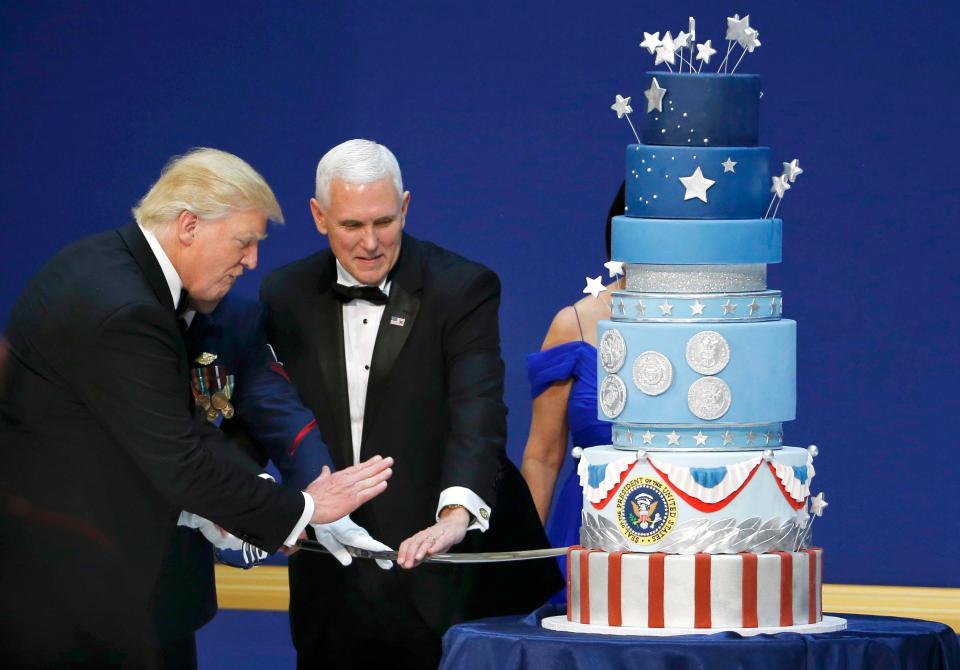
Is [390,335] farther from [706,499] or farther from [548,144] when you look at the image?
[548,144]

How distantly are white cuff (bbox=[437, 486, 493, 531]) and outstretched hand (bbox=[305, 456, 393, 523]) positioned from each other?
0.65 ft

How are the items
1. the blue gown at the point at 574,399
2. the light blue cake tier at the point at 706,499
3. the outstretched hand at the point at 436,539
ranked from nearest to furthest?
the light blue cake tier at the point at 706,499 < the outstretched hand at the point at 436,539 < the blue gown at the point at 574,399

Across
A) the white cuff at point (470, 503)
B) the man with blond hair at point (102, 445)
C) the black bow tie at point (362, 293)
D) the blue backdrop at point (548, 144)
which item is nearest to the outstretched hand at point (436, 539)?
the white cuff at point (470, 503)

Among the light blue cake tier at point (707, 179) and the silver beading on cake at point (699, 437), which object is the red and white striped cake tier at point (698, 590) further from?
the light blue cake tier at point (707, 179)

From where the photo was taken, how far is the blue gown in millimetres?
4383

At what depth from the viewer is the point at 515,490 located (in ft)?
13.0

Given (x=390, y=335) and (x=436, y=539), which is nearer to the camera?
(x=436, y=539)

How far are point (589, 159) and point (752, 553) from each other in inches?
→ 101

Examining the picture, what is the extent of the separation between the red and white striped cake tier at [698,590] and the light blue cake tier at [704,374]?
27cm

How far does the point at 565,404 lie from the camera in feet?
14.6

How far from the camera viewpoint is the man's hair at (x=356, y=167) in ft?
12.3

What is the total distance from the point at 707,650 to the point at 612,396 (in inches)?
23.2

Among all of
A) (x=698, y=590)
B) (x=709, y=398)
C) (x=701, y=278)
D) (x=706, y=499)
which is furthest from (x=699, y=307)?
(x=698, y=590)

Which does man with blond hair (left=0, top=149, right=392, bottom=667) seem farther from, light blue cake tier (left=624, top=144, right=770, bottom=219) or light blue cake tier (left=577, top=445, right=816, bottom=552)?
light blue cake tier (left=624, top=144, right=770, bottom=219)
